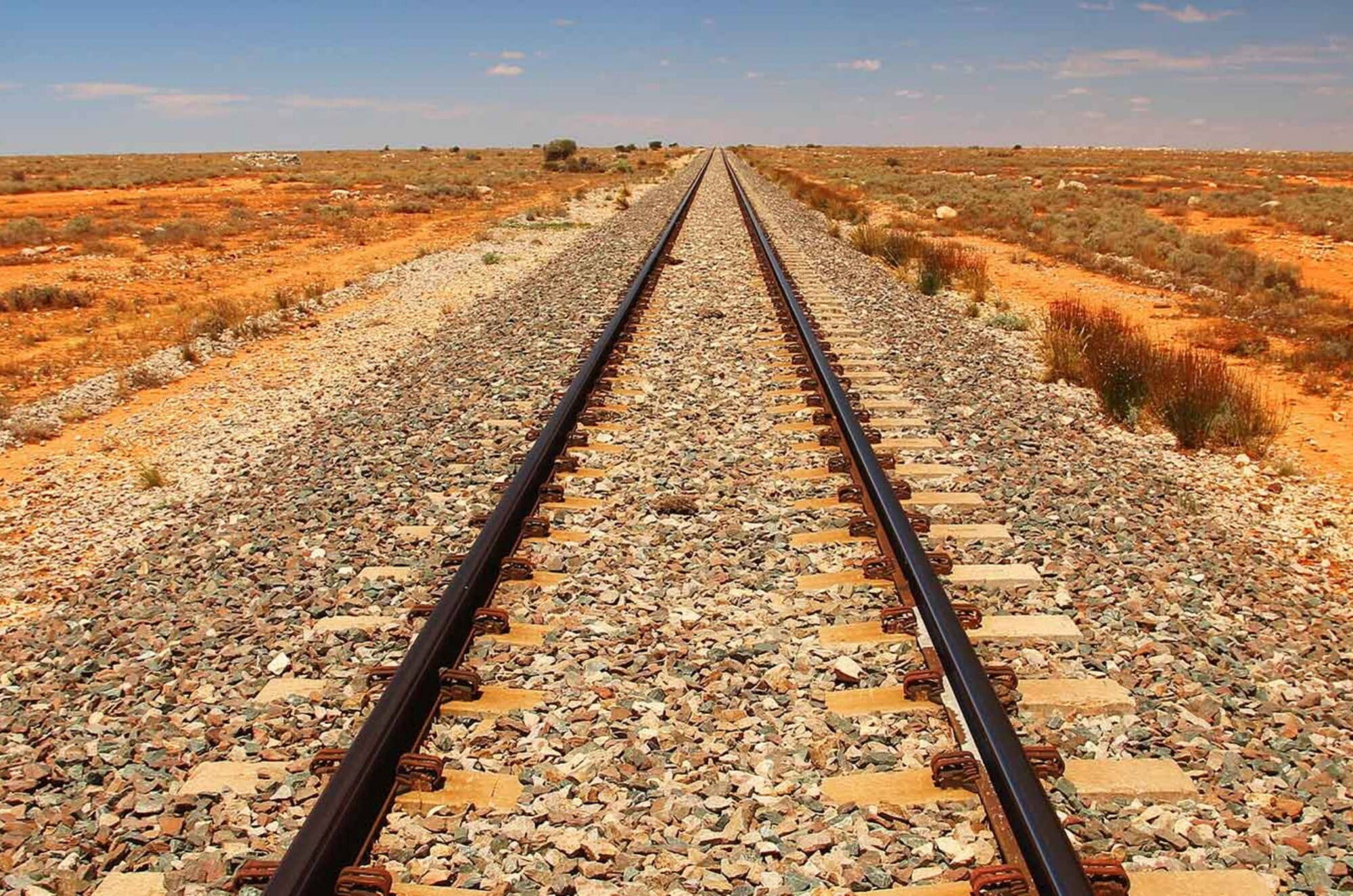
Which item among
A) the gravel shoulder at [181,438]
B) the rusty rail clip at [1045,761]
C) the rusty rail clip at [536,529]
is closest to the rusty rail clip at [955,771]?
the rusty rail clip at [1045,761]

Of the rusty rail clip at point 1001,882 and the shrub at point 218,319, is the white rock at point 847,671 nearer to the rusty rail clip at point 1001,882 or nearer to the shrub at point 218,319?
the rusty rail clip at point 1001,882

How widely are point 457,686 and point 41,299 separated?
18.0 metres

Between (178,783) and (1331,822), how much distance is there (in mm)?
4225

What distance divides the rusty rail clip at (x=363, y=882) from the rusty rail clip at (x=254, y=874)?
0.71 ft

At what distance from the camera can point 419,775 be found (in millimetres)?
3242

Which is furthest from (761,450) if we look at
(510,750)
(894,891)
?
(894,891)

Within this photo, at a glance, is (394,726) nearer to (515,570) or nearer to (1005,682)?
(515,570)

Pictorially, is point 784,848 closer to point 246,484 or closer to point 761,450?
point 761,450

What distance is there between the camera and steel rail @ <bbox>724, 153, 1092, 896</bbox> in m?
2.66

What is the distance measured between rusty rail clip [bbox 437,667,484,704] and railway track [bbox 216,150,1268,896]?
1 cm

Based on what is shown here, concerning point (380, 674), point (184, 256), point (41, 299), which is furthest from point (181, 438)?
point (184, 256)

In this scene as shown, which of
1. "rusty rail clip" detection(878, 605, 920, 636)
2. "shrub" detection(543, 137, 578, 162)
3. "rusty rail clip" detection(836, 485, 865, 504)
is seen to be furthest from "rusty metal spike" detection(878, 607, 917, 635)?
"shrub" detection(543, 137, 578, 162)

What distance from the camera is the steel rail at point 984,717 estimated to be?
8.73 ft

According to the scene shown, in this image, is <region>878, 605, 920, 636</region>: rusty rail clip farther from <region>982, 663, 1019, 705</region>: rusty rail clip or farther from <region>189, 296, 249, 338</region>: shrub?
<region>189, 296, 249, 338</region>: shrub
